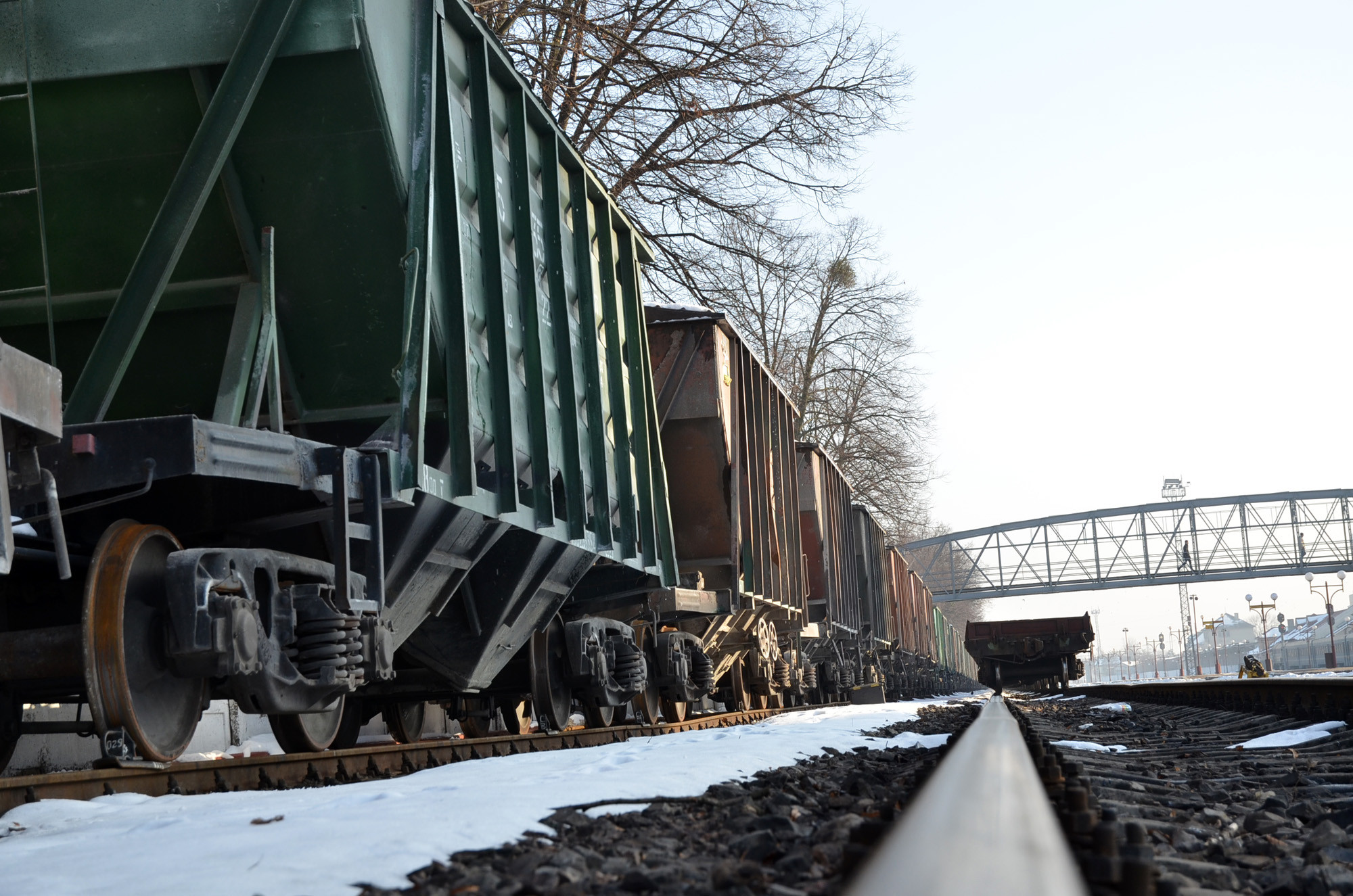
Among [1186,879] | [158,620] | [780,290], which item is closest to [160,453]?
[158,620]

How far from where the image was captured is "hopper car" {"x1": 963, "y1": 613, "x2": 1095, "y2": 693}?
86.1ft

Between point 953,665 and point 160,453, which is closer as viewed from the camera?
point 160,453

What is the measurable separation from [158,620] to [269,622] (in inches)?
14.5

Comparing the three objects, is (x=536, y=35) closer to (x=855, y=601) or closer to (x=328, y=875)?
(x=855, y=601)

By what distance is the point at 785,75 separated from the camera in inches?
689

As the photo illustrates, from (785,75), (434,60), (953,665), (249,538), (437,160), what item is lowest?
(953,665)

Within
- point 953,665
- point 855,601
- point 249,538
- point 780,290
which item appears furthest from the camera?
point 953,665

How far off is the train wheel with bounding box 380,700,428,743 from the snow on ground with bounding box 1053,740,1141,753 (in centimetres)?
411

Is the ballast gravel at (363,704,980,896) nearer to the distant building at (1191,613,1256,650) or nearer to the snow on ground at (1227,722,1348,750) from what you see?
the snow on ground at (1227,722,1348,750)

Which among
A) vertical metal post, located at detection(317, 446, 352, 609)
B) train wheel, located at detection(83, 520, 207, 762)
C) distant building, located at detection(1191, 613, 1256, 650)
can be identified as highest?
vertical metal post, located at detection(317, 446, 352, 609)

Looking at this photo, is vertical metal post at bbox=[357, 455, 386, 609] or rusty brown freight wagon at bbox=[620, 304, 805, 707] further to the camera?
rusty brown freight wagon at bbox=[620, 304, 805, 707]

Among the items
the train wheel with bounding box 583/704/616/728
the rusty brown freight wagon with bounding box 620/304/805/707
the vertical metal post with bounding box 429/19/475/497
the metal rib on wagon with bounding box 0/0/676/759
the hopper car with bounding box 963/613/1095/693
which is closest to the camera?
the metal rib on wagon with bounding box 0/0/676/759

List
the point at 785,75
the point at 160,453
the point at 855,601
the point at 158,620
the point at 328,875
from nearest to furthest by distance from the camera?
1. the point at 328,875
2. the point at 160,453
3. the point at 158,620
4. the point at 785,75
5. the point at 855,601

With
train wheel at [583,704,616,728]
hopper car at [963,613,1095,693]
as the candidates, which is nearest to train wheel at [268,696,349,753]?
train wheel at [583,704,616,728]
